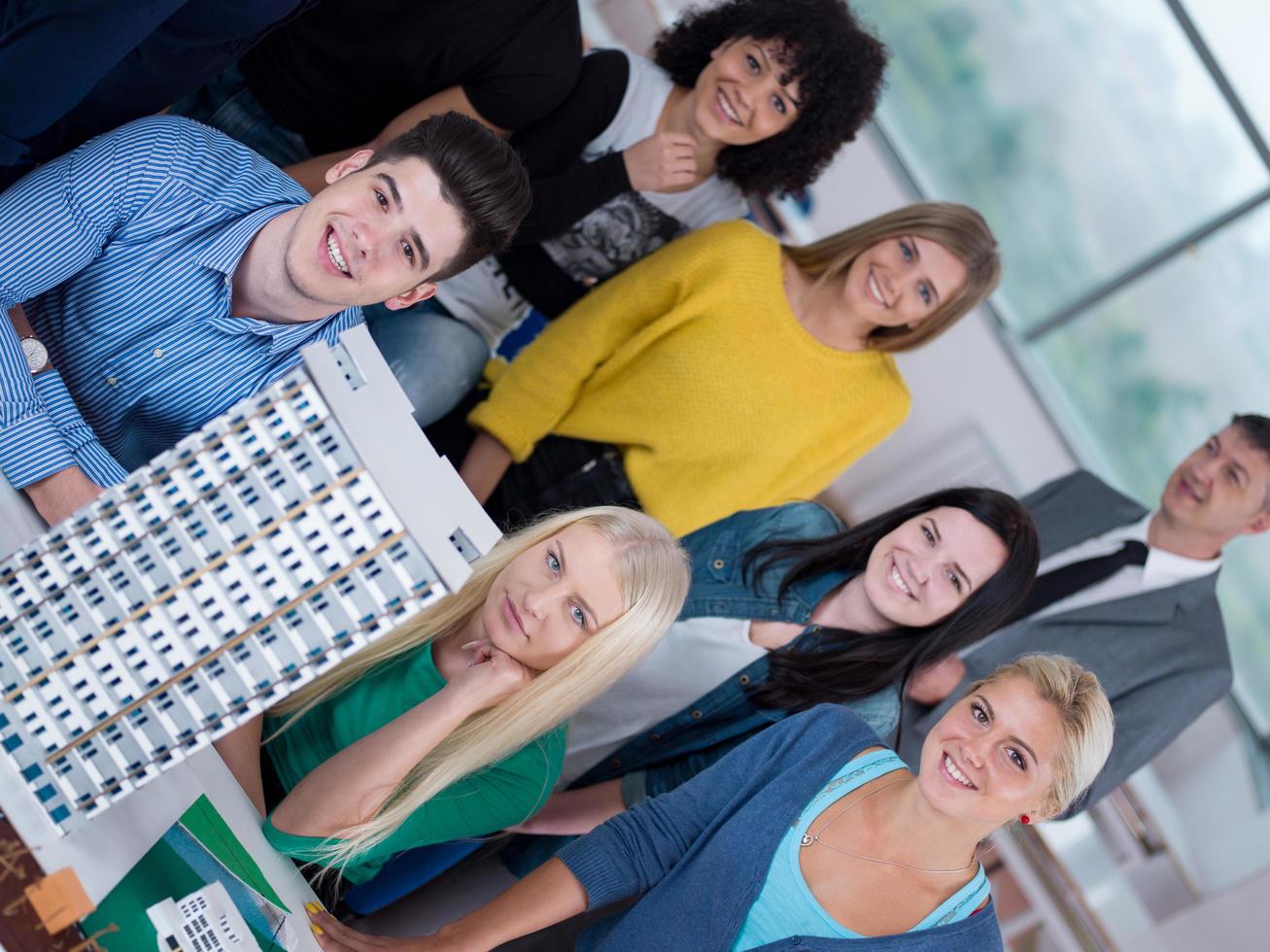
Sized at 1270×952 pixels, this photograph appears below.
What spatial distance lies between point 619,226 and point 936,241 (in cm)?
74

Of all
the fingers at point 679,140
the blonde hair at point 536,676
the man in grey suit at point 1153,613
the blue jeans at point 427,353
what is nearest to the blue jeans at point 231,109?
the blue jeans at point 427,353

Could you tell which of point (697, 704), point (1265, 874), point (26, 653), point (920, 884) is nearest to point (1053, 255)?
point (1265, 874)

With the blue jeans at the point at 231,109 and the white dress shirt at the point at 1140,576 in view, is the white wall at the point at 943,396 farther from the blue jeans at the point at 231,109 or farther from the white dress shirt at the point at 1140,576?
the blue jeans at the point at 231,109

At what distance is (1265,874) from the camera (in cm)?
296

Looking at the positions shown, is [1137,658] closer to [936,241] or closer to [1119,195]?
[936,241]

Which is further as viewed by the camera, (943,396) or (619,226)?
(943,396)

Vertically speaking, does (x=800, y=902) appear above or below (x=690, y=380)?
below

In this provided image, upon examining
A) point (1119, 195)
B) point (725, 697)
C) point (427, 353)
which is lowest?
point (725, 697)

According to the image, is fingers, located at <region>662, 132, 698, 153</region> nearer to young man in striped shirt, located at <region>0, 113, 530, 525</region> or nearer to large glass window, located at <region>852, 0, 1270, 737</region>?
young man in striped shirt, located at <region>0, 113, 530, 525</region>

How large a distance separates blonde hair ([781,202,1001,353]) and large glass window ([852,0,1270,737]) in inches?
71.0

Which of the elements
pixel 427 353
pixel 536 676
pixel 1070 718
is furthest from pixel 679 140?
pixel 1070 718

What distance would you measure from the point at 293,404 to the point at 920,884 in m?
1.36

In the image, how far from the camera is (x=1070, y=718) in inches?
72.7

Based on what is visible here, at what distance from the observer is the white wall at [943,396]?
4.00 metres
